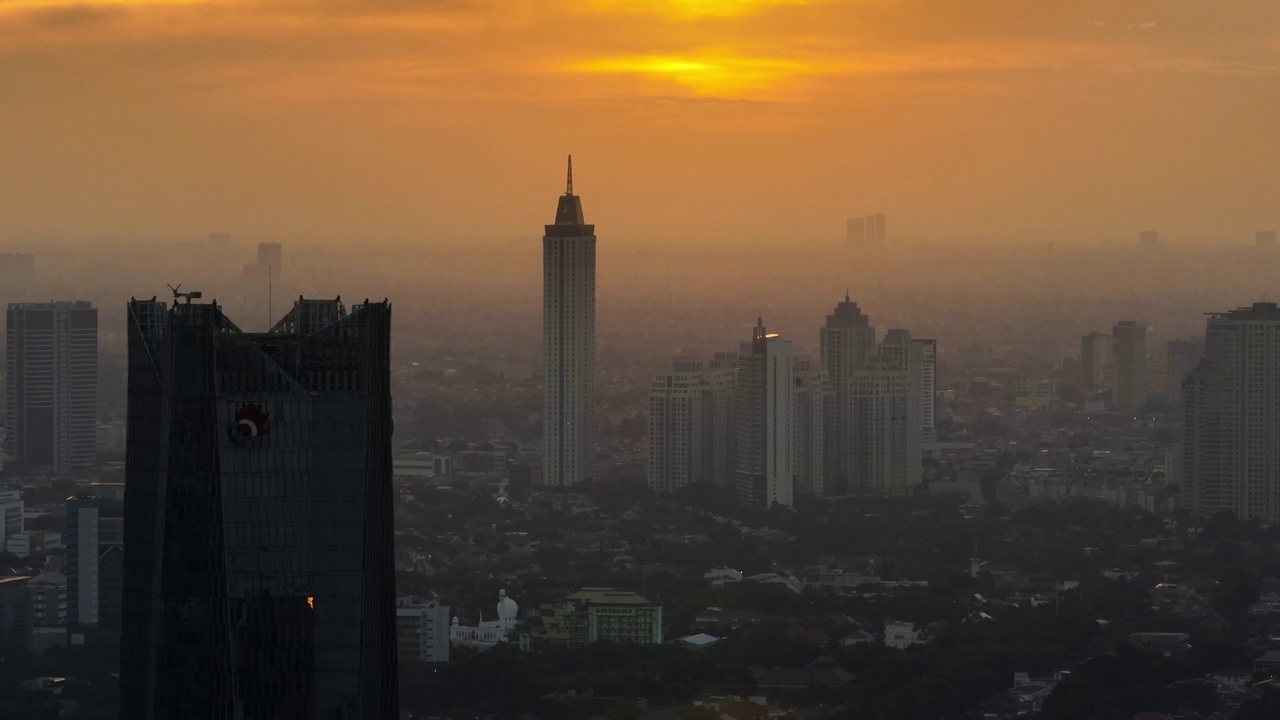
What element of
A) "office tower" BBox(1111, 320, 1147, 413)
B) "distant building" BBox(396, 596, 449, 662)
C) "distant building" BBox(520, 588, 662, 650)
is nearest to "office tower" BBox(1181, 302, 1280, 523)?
"office tower" BBox(1111, 320, 1147, 413)

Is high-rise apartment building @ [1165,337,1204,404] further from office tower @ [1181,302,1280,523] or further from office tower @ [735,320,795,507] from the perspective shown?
office tower @ [735,320,795,507]

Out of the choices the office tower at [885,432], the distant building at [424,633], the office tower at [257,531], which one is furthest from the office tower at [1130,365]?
the office tower at [257,531]

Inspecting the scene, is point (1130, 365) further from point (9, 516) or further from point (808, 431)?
point (9, 516)

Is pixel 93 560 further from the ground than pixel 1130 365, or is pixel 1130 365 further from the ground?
pixel 1130 365

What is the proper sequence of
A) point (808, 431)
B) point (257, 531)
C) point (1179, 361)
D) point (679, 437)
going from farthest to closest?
point (1179, 361)
point (679, 437)
point (808, 431)
point (257, 531)

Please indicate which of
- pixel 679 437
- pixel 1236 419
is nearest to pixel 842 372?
pixel 679 437

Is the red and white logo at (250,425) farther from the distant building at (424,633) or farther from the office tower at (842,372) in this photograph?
the office tower at (842,372)
